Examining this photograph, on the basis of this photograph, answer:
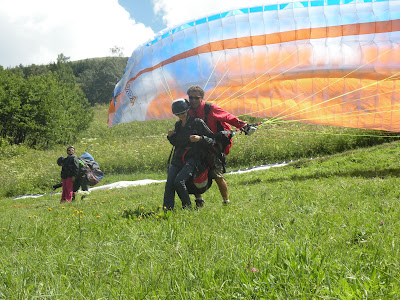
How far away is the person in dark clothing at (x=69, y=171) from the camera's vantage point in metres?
11.4

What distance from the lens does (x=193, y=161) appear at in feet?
18.0

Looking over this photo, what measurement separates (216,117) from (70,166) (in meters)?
7.30

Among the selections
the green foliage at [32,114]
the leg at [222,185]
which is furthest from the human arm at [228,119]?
the green foliage at [32,114]

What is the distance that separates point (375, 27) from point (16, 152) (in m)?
29.0

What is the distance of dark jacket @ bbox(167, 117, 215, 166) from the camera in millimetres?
5461

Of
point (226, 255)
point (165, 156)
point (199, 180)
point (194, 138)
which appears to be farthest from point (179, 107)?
point (165, 156)

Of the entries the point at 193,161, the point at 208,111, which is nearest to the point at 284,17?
the point at 208,111

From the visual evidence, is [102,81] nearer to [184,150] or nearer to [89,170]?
[89,170]

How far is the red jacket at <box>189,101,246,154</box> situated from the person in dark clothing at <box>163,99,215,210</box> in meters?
0.15

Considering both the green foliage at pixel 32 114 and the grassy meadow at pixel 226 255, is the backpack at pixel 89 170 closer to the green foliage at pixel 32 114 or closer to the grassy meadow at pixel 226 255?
the grassy meadow at pixel 226 255

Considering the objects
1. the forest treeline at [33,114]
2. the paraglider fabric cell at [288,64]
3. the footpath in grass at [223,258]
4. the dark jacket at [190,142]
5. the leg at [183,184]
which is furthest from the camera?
the forest treeline at [33,114]

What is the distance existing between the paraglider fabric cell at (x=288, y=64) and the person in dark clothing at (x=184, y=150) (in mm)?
2534

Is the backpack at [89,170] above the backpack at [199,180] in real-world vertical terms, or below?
below

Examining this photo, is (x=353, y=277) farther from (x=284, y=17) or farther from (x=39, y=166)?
(x=39, y=166)
